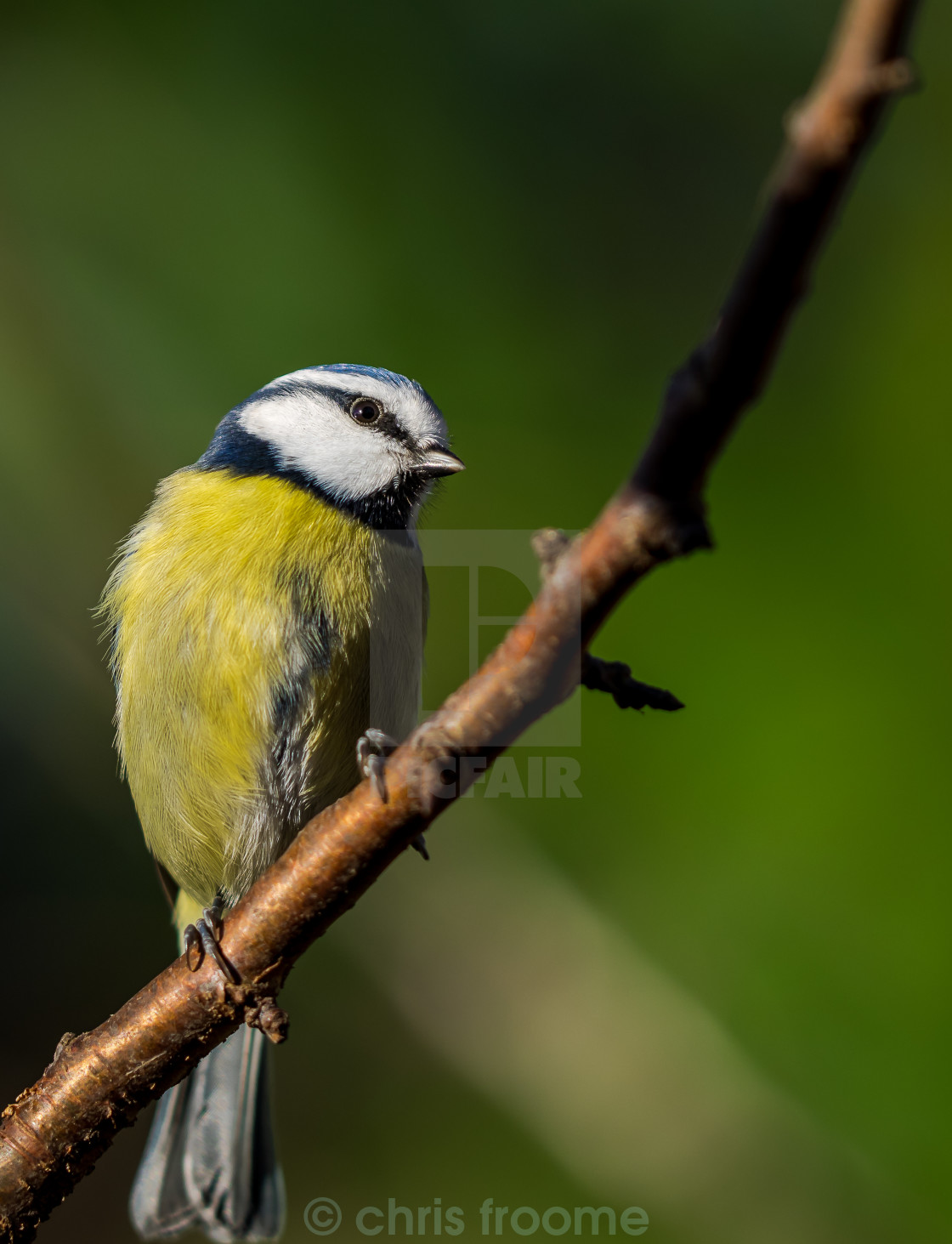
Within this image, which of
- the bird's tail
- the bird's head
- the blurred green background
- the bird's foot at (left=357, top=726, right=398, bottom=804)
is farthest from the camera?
the bird's tail

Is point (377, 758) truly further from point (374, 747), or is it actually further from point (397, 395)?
point (397, 395)

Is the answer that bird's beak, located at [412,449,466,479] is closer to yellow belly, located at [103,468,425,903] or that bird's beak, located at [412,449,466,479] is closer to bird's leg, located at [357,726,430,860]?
yellow belly, located at [103,468,425,903]

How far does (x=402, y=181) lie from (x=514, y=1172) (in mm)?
1976

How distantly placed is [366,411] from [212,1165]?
63.3 inches

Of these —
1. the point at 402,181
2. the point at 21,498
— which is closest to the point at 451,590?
the point at 402,181

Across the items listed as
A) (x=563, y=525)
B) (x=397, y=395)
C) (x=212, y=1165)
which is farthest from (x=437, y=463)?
(x=212, y=1165)

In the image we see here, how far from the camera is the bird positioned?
1838 millimetres

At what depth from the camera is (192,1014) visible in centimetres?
146

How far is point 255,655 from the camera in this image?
71.0 inches

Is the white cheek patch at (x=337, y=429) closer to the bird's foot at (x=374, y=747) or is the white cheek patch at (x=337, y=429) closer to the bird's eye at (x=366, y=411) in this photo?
the bird's eye at (x=366, y=411)

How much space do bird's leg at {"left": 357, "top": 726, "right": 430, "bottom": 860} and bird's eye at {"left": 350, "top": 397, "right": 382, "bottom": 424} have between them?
0.70m

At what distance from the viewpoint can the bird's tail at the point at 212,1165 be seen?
2.22m

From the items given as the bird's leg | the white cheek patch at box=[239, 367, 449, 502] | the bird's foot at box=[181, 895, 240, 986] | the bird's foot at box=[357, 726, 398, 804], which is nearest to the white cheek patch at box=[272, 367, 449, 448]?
the white cheek patch at box=[239, 367, 449, 502]

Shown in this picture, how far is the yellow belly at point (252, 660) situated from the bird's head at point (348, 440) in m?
0.07
